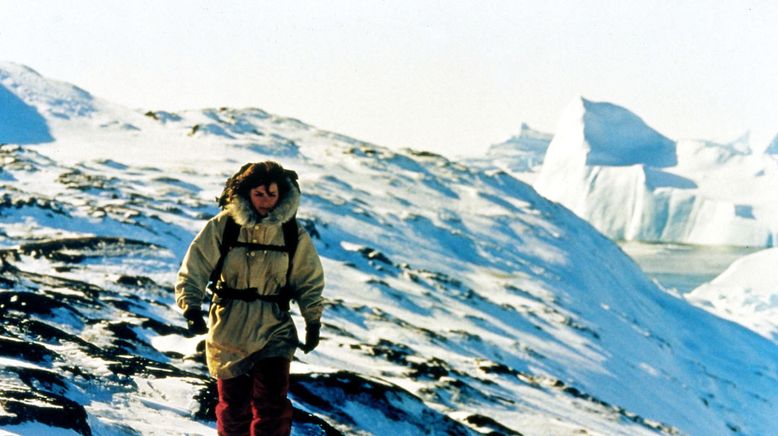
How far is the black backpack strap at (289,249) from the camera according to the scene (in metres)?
4.94

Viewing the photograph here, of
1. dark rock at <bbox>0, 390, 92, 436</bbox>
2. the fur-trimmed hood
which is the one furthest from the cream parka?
dark rock at <bbox>0, 390, 92, 436</bbox>

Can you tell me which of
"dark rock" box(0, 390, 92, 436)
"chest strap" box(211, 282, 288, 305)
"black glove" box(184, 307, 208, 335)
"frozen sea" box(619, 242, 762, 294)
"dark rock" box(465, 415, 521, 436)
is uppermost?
"chest strap" box(211, 282, 288, 305)

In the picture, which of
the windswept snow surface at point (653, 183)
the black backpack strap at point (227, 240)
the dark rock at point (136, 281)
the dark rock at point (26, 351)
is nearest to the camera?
the black backpack strap at point (227, 240)

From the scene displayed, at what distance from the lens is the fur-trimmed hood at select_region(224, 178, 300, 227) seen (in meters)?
4.82

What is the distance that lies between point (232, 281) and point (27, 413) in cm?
147

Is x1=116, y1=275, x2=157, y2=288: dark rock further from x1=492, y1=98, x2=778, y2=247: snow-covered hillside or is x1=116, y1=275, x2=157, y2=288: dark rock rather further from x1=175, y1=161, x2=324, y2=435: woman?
x1=492, y1=98, x2=778, y2=247: snow-covered hillside

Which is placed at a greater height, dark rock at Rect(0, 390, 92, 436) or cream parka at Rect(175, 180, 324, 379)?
cream parka at Rect(175, 180, 324, 379)

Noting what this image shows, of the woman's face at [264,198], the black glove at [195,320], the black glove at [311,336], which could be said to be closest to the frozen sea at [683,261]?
the black glove at [311,336]

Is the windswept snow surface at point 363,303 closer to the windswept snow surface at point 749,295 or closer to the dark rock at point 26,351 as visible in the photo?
the dark rock at point 26,351

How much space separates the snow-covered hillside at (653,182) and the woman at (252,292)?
3955 inches

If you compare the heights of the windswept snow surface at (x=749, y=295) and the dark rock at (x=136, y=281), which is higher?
the dark rock at (x=136, y=281)

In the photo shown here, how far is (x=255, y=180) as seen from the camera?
16.1 ft

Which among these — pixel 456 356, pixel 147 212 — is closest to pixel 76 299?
pixel 456 356

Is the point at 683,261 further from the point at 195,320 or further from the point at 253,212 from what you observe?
the point at 195,320
